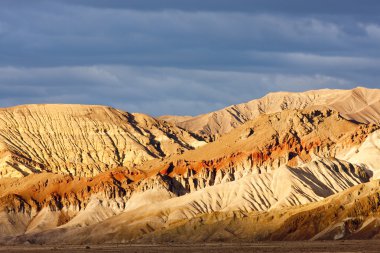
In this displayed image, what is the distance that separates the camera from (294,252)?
5477 inches

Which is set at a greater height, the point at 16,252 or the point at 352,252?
the point at 16,252

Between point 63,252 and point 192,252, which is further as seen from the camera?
point 63,252

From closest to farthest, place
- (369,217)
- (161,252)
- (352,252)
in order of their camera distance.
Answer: (352,252) → (161,252) → (369,217)

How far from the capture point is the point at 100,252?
6708 inches

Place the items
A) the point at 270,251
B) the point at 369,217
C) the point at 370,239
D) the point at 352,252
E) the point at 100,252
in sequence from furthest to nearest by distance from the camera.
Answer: the point at 369,217
the point at 370,239
the point at 100,252
the point at 270,251
the point at 352,252

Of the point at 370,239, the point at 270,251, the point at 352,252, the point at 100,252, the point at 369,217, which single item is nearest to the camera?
the point at 352,252

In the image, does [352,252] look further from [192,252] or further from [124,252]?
[124,252]

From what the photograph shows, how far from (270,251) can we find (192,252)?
557 inches

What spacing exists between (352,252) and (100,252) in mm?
52720

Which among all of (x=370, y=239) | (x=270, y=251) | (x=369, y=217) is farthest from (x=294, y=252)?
(x=369, y=217)

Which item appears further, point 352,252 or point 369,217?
point 369,217

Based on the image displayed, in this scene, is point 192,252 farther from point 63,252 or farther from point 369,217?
point 369,217

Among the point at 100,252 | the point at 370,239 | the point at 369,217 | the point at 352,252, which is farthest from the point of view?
the point at 369,217

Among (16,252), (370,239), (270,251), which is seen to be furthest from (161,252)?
(370,239)
